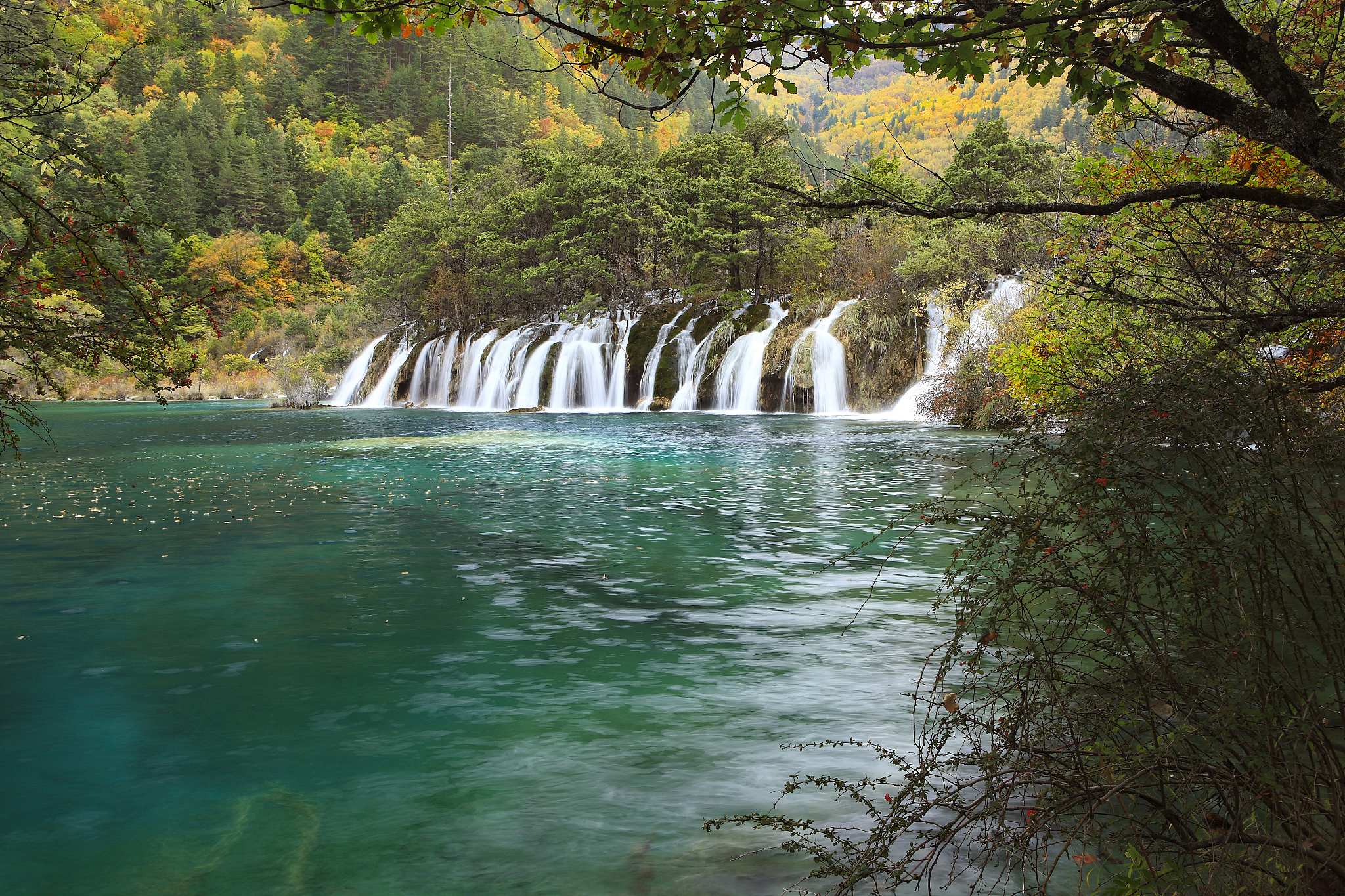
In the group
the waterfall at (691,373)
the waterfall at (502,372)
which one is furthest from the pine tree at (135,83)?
the waterfall at (691,373)

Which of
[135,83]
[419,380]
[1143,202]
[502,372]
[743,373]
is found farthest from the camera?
[135,83]

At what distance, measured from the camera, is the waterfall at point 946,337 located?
29531 mm

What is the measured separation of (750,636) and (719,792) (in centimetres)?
283

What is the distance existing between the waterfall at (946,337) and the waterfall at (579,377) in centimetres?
1531

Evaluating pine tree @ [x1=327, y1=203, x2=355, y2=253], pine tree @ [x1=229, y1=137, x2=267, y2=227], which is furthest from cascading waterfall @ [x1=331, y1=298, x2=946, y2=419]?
pine tree @ [x1=229, y1=137, x2=267, y2=227]

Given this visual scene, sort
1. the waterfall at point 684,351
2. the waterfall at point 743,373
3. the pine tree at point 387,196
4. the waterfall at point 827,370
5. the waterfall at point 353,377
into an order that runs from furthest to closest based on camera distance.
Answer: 1. the pine tree at point 387,196
2. the waterfall at point 353,377
3. the waterfall at point 684,351
4. the waterfall at point 743,373
5. the waterfall at point 827,370

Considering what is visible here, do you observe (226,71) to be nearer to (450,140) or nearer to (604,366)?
(450,140)

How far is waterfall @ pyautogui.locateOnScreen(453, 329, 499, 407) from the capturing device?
4816cm

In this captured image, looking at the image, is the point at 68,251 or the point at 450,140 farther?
the point at 450,140

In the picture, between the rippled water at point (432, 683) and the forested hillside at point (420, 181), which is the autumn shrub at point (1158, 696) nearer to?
the rippled water at point (432, 683)

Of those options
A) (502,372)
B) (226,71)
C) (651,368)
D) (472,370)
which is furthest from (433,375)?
(226,71)

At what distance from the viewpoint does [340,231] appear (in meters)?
90.8

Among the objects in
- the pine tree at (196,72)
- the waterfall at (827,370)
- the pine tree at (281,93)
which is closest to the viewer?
the waterfall at (827,370)

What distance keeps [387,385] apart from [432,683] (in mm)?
49388
